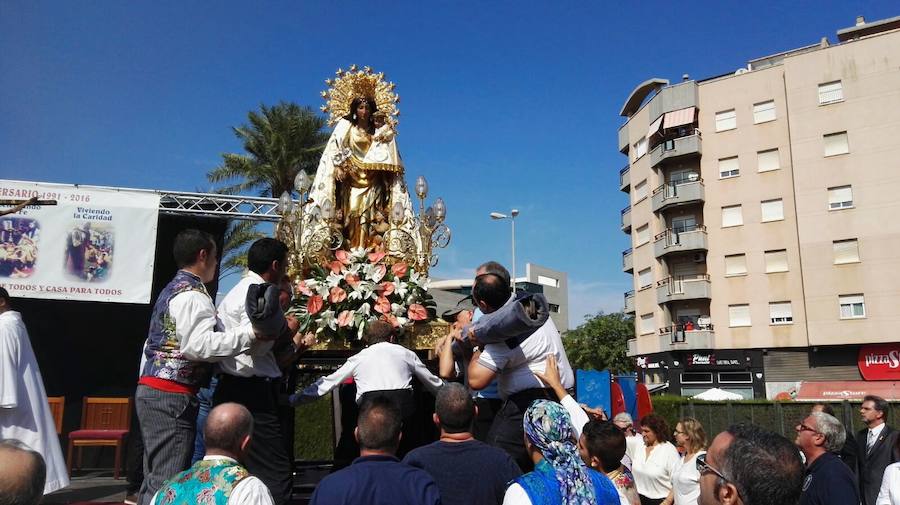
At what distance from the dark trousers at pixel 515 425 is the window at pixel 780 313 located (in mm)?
32299

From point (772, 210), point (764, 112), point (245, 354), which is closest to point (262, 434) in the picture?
point (245, 354)

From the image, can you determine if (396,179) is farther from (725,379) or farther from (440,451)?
(725,379)

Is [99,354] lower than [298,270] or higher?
lower

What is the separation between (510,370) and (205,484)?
2.03m

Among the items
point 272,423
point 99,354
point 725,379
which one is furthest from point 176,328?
point 725,379

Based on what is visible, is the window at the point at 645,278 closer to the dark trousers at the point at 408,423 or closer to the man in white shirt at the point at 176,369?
the dark trousers at the point at 408,423

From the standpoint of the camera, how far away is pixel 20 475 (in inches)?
76.2

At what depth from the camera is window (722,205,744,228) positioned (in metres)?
34.4

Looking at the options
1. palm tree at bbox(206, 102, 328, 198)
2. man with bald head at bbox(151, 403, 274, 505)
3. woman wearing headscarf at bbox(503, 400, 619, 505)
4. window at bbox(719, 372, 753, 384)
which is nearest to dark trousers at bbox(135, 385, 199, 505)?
man with bald head at bbox(151, 403, 274, 505)

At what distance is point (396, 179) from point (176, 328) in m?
4.65

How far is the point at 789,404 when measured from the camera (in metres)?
20.1

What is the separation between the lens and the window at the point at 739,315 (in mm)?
33719

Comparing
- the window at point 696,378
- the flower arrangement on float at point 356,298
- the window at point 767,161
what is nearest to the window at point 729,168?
the window at point 767,161

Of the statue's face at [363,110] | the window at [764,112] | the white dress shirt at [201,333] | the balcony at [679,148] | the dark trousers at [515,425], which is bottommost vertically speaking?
the dark trousers at [515,425]
